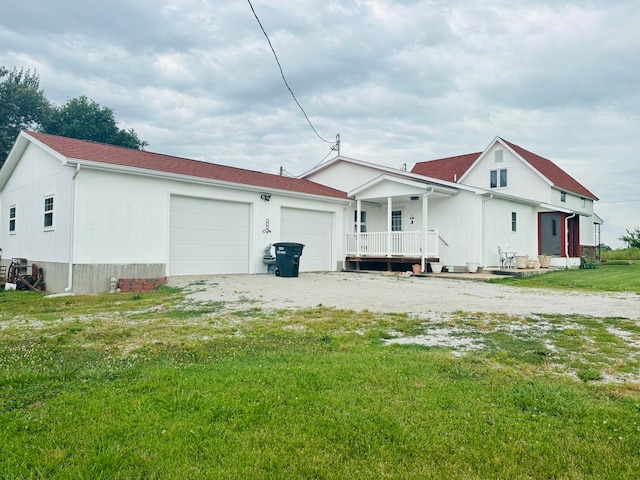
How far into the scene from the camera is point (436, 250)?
1638 centimetres

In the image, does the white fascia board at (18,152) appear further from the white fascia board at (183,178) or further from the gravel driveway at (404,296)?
the gravel driveway at (404,296)

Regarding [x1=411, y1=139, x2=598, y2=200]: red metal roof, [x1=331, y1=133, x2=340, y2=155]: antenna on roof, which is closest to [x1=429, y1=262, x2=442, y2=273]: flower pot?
[x1=331, y1=133, x2=340, y2=155]: antenna on roof

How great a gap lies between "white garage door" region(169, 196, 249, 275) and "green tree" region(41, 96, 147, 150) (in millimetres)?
21795

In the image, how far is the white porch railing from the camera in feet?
53.4

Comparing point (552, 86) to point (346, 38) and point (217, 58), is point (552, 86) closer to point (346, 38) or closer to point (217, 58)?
point (346, 38)

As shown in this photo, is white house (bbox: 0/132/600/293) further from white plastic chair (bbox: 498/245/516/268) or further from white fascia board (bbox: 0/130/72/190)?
white plastic chair (bbox: 498/245/516/268)

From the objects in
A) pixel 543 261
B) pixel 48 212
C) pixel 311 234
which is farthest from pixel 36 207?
pixel 543 261

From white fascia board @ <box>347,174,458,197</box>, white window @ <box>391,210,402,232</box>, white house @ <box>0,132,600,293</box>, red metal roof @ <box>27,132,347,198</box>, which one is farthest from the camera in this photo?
white window @ <box>391,210,402,232</box>

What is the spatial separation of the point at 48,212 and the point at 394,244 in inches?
454

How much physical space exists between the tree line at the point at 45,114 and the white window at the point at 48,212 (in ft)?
67.0

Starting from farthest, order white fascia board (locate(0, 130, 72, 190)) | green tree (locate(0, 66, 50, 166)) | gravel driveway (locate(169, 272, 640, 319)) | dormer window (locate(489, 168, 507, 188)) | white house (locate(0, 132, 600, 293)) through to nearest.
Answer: green tree (locate(0, 66, 50, 166)) → dormer window (locate(489, 168, 507, 188)) → white fascia board (locate(0, 130, 72, 190)) → white house (locate(0, 132, 600, 293)) → gravel driveway (locate(169, 272, 640, 319))

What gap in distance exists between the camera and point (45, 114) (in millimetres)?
31688

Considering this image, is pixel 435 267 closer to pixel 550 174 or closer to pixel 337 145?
pixel 337 145

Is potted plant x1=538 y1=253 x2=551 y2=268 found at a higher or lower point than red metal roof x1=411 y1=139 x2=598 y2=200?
lower
